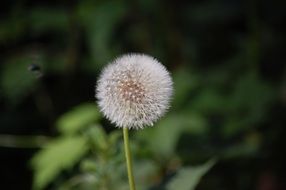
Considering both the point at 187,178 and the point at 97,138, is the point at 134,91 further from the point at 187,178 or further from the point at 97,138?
the point at 97,138

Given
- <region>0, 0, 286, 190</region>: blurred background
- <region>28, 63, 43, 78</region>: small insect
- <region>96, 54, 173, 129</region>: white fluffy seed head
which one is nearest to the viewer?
<region>96, 54, 173, 129</region>: white fluffy seed head

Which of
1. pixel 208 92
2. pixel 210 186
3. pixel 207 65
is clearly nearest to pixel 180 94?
pixel 208 92

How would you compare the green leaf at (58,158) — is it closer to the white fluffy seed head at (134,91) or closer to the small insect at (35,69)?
the small insect at (35,69)

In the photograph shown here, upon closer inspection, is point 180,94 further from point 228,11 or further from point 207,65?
point 228,11

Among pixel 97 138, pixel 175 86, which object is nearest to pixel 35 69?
pixel 97 138

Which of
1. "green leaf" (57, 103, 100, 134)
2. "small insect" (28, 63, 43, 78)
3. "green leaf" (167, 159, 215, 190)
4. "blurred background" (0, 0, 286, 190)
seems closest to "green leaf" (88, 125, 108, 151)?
"blurred background" (0, 0, 286, 190)

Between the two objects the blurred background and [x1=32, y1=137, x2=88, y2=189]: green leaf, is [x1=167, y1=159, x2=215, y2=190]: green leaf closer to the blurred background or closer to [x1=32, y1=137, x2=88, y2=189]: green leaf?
the blurred background

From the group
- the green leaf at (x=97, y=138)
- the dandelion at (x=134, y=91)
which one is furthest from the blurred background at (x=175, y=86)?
the dandelion at (x=134, y=91)
